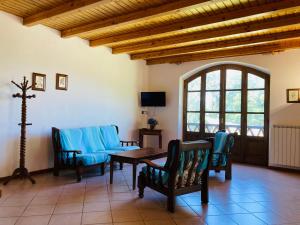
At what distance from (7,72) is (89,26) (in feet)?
5.20

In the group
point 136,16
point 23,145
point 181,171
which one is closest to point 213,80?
point 136,16

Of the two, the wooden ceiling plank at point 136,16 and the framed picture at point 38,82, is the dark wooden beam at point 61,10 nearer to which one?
the wooden ceiling plank at point 136,16

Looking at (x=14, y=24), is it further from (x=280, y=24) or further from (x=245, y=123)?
(x=245, y=123)

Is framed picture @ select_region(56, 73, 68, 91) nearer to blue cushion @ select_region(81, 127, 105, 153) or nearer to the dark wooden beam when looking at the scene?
blue cushion @ select_region(81, 127, 105, 153)

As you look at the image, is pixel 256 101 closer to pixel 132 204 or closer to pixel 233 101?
pixel 233 101

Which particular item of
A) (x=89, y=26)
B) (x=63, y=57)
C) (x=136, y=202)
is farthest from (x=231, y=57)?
(x=136, y=202)

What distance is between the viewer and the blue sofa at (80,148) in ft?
15.0

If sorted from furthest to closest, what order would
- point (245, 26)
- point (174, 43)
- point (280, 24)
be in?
point (174, 43) → point (245, 26) → point (280, 24)

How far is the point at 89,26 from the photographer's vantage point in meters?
4.68

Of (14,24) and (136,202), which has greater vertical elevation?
(14,24)

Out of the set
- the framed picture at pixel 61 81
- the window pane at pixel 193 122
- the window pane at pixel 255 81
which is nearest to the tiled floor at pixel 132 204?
the framed picture at pixel 61 81

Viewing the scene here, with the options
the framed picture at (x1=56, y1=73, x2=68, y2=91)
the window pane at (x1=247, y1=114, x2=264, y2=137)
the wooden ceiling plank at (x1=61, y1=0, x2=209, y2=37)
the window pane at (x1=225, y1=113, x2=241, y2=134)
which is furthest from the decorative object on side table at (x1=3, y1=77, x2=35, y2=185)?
the window pane at (x1=247, y1=114, x2=264, y2=137)

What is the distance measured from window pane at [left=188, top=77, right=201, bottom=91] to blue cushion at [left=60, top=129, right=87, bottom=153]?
133 inches

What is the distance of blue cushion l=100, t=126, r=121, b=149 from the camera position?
18.7 ft
